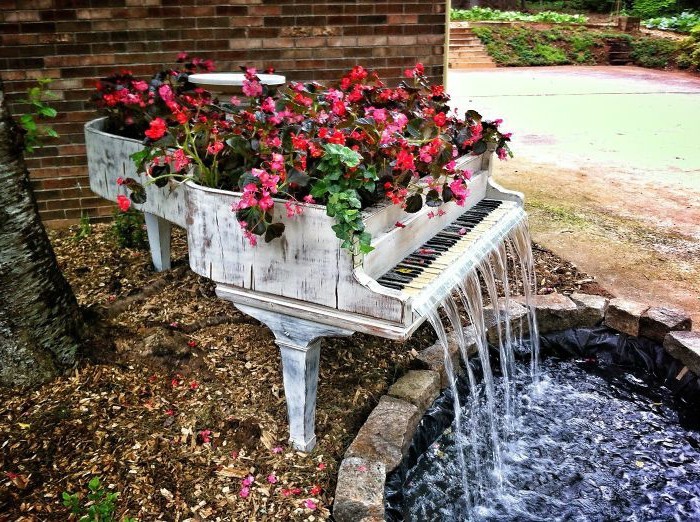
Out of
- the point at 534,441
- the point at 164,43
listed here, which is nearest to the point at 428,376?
the point at 534,441

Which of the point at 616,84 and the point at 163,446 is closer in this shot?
the point at 163,446

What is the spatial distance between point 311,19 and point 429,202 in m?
3.31

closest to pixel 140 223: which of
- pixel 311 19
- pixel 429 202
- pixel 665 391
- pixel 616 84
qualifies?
pixel 311 19

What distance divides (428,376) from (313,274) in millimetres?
1166

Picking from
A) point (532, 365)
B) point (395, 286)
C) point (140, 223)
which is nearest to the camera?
point (395, 286)

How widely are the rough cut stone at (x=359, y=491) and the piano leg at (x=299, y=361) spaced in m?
0.21

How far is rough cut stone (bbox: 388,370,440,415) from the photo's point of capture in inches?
111

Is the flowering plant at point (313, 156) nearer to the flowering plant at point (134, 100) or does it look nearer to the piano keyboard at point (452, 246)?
the piano keyboard at point (452, 246)

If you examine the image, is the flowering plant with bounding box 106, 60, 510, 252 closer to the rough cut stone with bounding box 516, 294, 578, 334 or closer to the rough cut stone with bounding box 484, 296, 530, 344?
the rough cut stone with bounding box 484, 296, 530, 344

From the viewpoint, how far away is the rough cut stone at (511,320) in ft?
11.8

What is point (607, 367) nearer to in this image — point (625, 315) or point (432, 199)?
point (625, 315)

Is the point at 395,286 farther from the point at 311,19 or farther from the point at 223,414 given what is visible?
the point at 311,19

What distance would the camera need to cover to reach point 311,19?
16.5 ft

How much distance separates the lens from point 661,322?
11.4 ft
